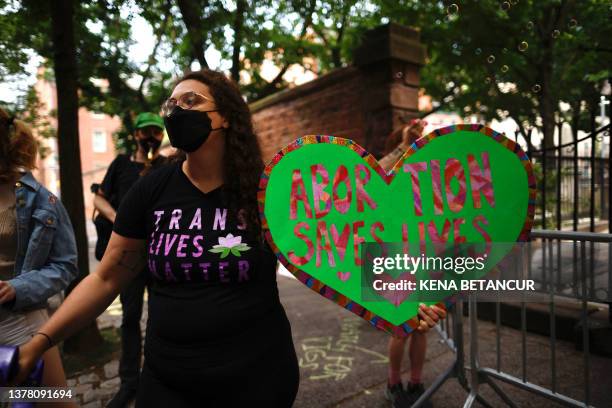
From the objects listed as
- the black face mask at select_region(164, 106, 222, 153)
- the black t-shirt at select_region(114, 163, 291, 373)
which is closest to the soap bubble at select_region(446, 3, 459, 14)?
the black face mask at select_region(164, 106, 222, 153)

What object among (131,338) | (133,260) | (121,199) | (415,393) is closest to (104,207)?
(121,199)

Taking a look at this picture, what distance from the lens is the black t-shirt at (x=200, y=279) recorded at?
4.37 feet

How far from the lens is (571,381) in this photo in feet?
9.77

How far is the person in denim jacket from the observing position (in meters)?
1.80

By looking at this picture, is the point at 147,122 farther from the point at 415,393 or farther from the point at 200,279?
the point at 415,393

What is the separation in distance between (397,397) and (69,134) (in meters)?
3.48

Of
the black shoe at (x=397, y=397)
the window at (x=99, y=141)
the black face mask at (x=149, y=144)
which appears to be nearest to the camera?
the black shoe at (x=397, y=397)

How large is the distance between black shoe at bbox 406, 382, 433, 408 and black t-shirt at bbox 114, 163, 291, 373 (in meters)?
1.65

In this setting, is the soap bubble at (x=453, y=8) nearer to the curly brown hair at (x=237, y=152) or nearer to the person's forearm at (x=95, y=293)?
the curly brown hair at (x=237, y=152)

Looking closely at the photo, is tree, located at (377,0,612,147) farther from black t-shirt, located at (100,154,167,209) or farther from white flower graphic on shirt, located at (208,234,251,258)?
white flower graphic on shirt, located at (208,234,251,258)

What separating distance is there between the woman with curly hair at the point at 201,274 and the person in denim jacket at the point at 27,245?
1.99ft

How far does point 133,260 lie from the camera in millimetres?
1500

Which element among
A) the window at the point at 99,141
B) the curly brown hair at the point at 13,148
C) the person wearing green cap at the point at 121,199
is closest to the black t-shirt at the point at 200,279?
the curly brown hair at the point at 13,148

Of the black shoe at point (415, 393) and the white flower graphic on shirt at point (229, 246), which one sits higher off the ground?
the white flower graphic on shirt at point (229, 246)
